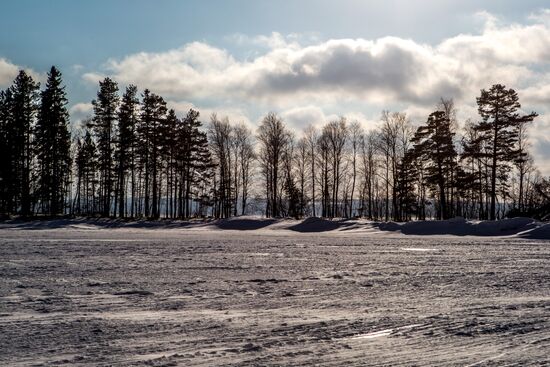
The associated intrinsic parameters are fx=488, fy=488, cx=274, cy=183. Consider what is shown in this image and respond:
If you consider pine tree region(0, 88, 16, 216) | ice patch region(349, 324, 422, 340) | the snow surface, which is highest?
pine tree region(0, 88, 16, 216)

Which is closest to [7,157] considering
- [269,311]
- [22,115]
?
[22,115]

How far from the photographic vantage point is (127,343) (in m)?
5.39

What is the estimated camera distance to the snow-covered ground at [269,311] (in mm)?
5082

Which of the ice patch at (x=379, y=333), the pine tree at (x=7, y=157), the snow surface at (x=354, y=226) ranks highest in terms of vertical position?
the pine tree at (x=7, y=157)

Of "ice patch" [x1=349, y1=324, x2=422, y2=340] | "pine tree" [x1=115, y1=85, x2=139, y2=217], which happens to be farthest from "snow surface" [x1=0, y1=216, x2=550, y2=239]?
"ice patch" [x1=349, y1=324, x2=422, y2=340]

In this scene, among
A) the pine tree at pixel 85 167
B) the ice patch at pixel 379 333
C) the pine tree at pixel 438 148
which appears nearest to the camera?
the ice patch at pixel 379 333

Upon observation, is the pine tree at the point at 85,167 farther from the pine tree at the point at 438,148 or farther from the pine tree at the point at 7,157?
the pine tree at the point at 438,148

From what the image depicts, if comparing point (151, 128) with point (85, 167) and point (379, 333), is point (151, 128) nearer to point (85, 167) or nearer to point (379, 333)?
point (85, 167)

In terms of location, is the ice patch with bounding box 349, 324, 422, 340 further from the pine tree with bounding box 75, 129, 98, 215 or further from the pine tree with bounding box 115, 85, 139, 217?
the pine tree with bounding box 75, 129, 98, 215

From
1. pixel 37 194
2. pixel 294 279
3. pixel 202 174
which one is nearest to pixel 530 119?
pixel 202 174

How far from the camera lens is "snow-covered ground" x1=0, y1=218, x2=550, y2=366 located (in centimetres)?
508

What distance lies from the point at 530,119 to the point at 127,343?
45.5 meters

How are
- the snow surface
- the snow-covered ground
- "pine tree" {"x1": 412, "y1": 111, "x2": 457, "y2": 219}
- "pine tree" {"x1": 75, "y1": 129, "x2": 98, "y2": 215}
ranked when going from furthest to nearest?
"pine tree" {"x1": 75, "y1": 129, "x2": 98, "y2": 215} → "pine tree" {"x1": 412, "y1": 111, "x2": 457, "y2": 219} → the snow surface → the snow-covered ground

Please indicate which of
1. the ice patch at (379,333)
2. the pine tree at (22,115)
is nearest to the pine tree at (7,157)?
the pine tree at (22,115)
